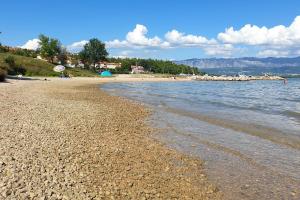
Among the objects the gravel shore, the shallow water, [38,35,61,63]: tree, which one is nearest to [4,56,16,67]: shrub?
[38,35,61,63]: tree

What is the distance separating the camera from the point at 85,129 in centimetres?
1906

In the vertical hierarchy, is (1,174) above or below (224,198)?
above

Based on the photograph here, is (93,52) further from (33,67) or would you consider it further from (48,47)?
(33,67)

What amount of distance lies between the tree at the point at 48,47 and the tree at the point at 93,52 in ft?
112

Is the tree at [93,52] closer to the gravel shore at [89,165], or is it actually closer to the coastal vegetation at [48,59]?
the coastal vegetation at [48,59]

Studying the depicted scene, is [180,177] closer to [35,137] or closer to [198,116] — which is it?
[35,137]

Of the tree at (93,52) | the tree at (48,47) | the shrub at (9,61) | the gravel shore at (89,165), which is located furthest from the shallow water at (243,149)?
the tree at (93,52)

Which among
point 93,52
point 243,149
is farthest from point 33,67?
point 243,149

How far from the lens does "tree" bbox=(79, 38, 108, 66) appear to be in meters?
181

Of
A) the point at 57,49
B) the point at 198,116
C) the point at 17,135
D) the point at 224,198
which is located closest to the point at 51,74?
the point at 57,49

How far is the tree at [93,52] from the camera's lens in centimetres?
18112

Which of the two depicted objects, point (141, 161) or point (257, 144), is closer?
point (141, 161)

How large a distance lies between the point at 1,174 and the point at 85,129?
9241 millimetres

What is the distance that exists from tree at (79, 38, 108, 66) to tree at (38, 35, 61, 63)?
3400cm
